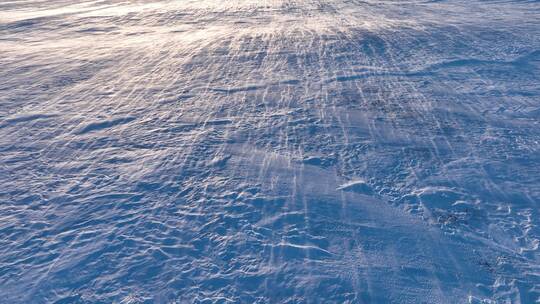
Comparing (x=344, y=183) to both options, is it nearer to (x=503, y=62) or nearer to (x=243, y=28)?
(x=503, y=62)

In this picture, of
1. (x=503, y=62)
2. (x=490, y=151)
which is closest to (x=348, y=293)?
(x=490, y=151)

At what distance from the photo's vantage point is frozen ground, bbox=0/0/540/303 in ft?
11.0

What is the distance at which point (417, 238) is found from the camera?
3727 mm

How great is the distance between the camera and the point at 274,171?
466 cm

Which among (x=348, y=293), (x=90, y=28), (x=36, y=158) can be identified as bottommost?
(x=348, y=293)

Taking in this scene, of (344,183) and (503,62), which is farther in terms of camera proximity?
(503,62)

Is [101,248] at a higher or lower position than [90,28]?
lower

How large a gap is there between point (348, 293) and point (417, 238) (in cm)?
94

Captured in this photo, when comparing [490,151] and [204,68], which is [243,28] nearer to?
[204,68]

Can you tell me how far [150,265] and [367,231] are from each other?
1956mm

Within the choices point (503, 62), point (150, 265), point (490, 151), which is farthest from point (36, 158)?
point (503, 62)

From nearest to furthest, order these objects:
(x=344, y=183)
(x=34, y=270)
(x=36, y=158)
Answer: (x=34, y=270), (x=344, y=183), (x=36, y=158)

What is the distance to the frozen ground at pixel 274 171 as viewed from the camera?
11.0ft

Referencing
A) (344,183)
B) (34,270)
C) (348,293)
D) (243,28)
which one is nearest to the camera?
(348,293)
